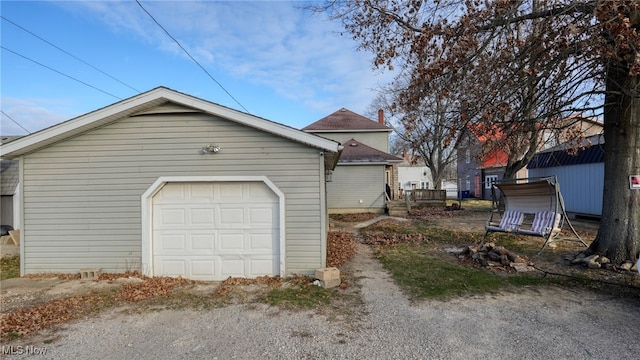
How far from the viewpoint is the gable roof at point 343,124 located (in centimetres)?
2164

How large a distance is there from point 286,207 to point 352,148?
12908mm

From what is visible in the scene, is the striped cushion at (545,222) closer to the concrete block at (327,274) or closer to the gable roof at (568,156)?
the concrete block at (327,274)

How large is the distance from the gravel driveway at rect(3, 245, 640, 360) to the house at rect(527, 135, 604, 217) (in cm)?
965

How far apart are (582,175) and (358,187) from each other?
963 cm

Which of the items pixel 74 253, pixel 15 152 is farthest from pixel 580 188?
pixel 15 152

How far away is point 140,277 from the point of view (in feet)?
21.2

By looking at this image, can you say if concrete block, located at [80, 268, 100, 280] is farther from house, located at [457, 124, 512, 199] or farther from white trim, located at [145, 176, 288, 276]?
house, located at [457, 124, 512, 199]

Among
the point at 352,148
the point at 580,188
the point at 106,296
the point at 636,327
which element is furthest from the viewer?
the point at 352,148

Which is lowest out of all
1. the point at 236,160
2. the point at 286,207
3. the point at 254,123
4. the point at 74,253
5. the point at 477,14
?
the point at 74,253

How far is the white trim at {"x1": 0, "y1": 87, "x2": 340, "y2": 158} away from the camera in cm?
636

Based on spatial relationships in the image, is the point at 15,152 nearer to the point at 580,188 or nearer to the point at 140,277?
the point at 140,277

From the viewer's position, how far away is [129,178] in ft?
22.0

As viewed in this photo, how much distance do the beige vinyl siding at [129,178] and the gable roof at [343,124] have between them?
14682 mm

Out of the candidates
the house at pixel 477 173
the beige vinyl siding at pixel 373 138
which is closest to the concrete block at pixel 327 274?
the beige vinyl siding at pixel 373 138
